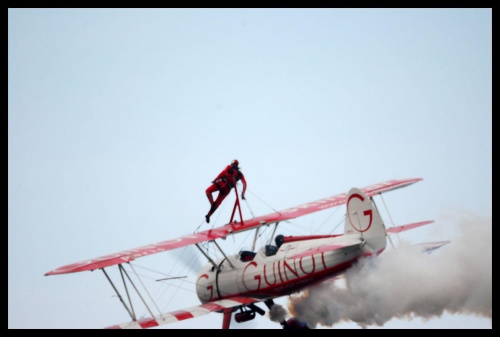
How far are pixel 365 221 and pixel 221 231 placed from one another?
4.37m

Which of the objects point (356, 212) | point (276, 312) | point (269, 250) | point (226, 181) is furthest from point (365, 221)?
point (226, 181)

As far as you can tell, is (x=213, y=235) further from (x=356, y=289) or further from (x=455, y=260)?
(x=455, y=260)

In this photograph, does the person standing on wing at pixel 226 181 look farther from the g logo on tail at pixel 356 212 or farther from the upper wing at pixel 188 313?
the g logo on tail at pixel 356 212

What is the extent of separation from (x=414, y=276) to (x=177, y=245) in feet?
20.4

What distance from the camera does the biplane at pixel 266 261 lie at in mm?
21000

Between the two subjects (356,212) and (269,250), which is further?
(269,250)

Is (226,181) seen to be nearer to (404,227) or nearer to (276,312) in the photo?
(276,312)

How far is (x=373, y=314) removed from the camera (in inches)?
824

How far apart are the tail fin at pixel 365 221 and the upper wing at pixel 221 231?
3.02m

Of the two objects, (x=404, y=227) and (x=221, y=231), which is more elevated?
(x=221, y=231)

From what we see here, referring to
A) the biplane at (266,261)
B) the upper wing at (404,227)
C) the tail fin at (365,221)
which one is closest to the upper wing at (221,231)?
the biplane at (266,261)

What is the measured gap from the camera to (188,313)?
22.8 meters

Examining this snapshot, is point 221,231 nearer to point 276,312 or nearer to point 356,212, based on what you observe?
point 276,312
